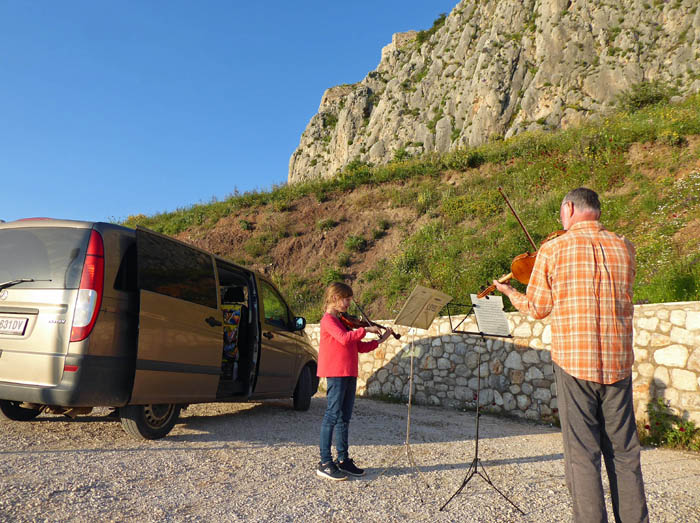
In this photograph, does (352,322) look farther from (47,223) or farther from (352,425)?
(47,223)

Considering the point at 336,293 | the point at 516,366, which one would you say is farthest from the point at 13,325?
the point at 516,366

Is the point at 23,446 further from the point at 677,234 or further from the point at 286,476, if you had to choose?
the point at 677,234

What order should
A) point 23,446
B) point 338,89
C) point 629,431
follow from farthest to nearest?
point 338,89, point 23,446, point 629,431

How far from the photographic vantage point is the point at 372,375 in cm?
1039

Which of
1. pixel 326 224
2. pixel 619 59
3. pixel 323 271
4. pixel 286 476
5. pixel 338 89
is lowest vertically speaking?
pixel 286 476

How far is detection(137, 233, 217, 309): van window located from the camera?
177 inches

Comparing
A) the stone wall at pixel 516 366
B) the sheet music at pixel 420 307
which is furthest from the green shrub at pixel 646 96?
the sheet music at pixel 420 307

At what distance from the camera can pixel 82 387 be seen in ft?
12.8

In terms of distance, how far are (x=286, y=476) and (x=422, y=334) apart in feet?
19.6

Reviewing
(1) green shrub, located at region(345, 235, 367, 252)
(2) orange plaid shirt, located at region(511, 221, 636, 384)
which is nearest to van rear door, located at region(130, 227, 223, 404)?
(2) orange plaid shirt, located at region(511, 221, 636, 384)

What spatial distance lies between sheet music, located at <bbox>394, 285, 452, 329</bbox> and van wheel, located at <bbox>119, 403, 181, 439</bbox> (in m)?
2.85

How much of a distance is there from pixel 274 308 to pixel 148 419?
8.78 ft

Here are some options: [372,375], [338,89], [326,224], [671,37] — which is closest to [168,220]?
[326,224]

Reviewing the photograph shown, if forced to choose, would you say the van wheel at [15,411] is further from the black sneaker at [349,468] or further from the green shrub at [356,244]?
the green shrub at [356,244]
